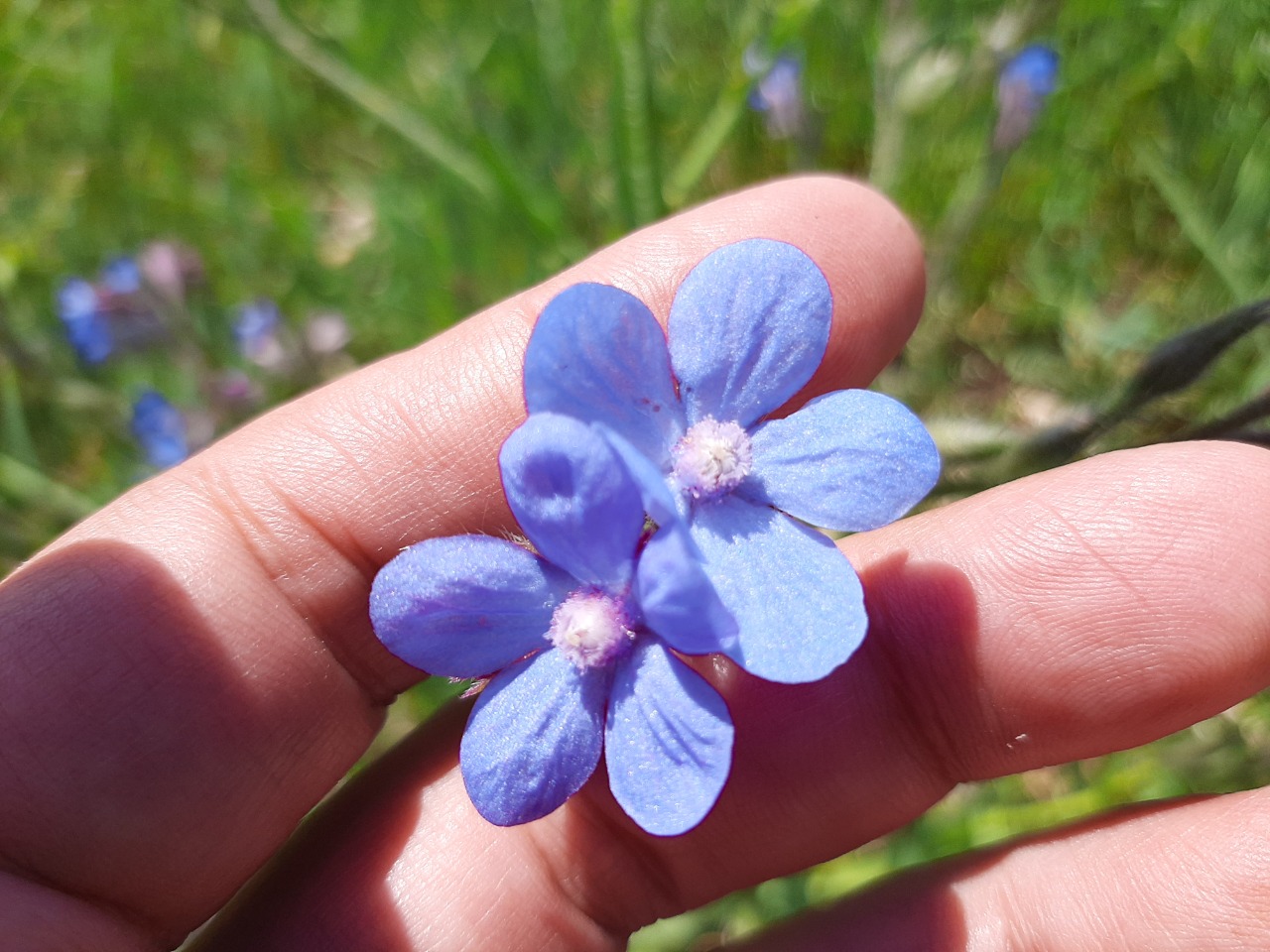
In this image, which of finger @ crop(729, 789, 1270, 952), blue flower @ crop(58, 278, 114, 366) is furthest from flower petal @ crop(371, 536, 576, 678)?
blue flower @ crop(58, 278, 114, 366)

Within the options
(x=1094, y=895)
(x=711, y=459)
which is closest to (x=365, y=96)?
(x=711, y=459)

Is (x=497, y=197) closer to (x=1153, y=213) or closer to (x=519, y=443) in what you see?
(x=519, y=443)

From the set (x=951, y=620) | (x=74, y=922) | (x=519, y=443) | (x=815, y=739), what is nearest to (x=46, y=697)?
(x=74, y=922)

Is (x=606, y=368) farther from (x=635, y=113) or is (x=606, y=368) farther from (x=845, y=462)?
(x=635, y=113)

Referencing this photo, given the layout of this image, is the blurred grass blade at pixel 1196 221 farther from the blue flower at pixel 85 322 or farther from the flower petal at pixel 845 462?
the blue flower at pixel 85 322

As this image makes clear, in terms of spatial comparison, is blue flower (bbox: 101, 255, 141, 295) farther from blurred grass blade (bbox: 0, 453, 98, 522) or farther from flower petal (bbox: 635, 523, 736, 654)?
flower petal (bbox: 635, 523, 736, 654)
